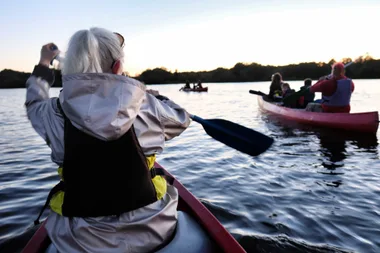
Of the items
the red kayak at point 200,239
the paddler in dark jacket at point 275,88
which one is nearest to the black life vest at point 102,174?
the red kayak at point 200,239

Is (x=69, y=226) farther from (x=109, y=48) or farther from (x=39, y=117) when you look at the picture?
(x=109, y=48)

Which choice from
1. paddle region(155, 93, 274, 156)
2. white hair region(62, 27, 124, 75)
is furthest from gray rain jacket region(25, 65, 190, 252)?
paddle region(155, 93, 274, 156)

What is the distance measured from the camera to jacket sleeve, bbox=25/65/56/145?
5.73 ft

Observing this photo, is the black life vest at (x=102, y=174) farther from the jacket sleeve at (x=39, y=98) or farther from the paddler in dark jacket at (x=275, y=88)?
the paddler in dark jacket at (x=275, y=88)

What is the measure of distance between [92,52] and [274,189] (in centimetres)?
381

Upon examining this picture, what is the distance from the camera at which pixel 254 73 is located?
255 ft

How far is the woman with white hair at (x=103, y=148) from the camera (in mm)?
1458

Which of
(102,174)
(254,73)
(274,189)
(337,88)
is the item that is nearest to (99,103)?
(102,174)

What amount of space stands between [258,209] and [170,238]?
2.31 m

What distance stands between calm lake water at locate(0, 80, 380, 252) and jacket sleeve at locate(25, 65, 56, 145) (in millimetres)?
2096

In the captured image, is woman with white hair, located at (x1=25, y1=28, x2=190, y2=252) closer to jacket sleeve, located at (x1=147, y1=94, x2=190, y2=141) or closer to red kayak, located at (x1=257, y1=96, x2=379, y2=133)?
jacket sleeve, located at (x1=147, y1=94, x2=190, y2=141)

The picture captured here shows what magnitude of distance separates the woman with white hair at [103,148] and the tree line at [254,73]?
179 feet

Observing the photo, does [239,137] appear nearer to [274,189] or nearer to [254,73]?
[274,189]

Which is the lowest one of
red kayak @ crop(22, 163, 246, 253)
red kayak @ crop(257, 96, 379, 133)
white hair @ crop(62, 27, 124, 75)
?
red kayak @ crop(257, 96, 379, 133)
